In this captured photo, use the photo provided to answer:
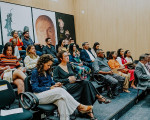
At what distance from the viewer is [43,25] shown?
20.6 ft

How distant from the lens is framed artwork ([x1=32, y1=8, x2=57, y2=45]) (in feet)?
19.6

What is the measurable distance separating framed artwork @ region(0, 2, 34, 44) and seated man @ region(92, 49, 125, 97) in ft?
8.22

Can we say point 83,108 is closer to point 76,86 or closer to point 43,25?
point 76,86

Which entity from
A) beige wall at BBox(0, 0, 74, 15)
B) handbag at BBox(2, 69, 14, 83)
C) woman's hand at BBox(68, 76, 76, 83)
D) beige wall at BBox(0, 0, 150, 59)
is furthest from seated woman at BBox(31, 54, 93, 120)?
beige wall at BBox(0, 0, 150, 59)

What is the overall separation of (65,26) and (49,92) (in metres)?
5.21

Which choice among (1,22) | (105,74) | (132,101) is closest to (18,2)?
(1,22)

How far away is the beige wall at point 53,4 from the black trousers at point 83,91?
A: 370 centimetres

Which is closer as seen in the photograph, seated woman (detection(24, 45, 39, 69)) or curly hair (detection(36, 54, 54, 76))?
curly hair (detection(36, 54, 54, 76))

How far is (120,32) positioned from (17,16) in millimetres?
3673

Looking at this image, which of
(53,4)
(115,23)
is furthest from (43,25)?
(115,23)

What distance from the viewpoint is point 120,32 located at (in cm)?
675

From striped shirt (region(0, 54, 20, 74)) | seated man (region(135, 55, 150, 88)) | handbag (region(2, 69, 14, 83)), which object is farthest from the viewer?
seated man (region(135, 55, 150, 88))

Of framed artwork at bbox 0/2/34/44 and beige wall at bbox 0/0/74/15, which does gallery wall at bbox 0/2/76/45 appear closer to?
framed artwork at bbox 0/2/34/44

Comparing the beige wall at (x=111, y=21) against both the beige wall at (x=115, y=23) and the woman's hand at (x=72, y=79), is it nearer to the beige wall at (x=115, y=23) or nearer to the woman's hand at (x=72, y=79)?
the beige wall at (x=115, y=23)
